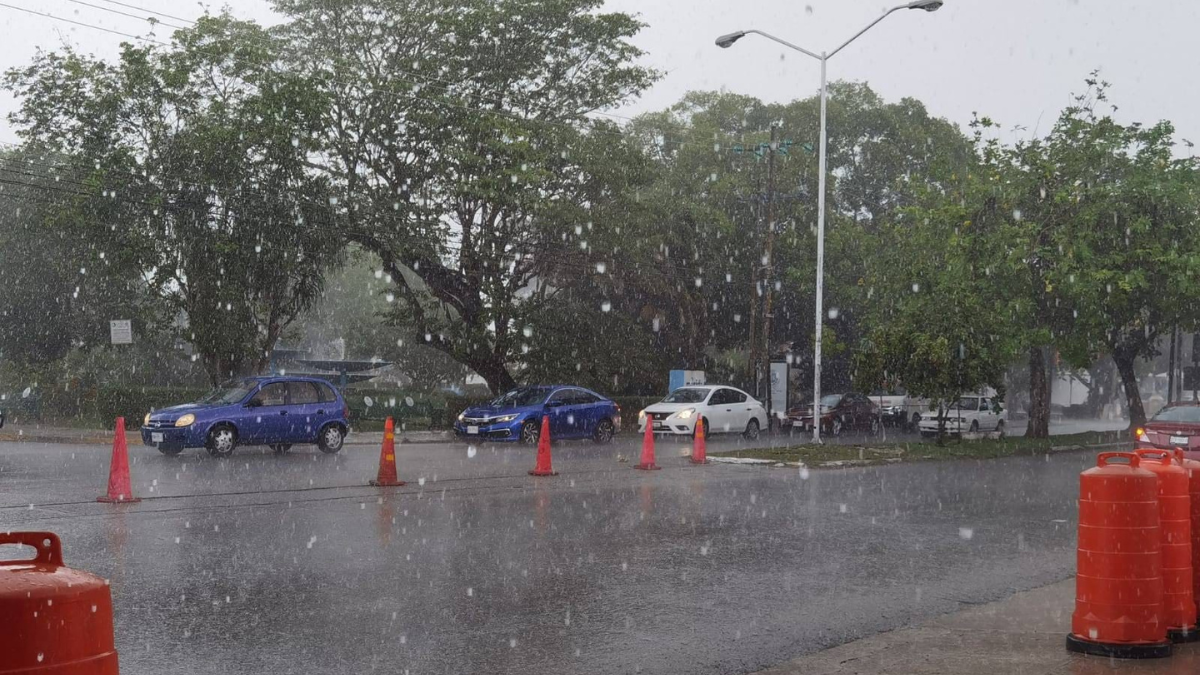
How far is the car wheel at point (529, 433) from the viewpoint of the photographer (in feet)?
87.6

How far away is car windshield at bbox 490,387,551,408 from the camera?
2744cm

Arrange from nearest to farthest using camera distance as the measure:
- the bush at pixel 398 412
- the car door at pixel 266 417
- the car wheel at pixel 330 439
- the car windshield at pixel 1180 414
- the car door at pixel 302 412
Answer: the car windshield at pixel 1180 414
the car door at pixel 266 417
the car door at pixel 302 412
the car wheel at pixel 330 439
the bush at pixel 398 412

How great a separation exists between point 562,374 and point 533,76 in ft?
30.5

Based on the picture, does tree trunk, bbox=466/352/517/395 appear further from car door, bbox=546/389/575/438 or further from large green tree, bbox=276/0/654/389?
car door, bbox=546/389/575/438

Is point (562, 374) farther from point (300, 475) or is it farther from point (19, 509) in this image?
point (19, 509)

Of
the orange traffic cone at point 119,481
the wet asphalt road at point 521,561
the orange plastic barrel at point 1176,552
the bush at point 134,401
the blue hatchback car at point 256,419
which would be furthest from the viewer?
the bush at point 134,401

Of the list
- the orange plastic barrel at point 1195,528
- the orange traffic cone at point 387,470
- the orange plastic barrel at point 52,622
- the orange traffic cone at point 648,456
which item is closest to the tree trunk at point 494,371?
the orange traffic cone at point 648,456

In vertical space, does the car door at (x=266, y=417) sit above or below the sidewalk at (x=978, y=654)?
above

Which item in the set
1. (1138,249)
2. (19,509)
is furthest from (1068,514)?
(1138,249)

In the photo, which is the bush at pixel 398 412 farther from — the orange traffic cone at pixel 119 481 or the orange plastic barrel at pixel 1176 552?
the orange plastic barrel at pixel 1176 552

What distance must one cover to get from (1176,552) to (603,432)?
2232 centimetres

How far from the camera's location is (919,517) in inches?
541

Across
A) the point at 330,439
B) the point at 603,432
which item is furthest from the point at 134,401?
the point at 603,432

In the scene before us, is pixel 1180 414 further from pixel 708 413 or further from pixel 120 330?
pixel 120 330
